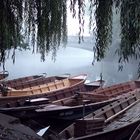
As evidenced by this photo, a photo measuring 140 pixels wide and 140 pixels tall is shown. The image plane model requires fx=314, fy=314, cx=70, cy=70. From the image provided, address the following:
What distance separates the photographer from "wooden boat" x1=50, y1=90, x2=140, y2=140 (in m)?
5.32

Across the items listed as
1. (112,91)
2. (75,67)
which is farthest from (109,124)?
(75,67)

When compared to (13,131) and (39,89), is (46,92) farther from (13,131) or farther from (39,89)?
(13,131)

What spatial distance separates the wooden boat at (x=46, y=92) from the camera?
885cm

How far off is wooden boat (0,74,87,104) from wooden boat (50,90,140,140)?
2246mm

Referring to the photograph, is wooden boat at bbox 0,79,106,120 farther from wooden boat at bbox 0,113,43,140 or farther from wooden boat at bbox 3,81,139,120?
wooden boat at bbox 0,113,43,140

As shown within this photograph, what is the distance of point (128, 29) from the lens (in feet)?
9.53

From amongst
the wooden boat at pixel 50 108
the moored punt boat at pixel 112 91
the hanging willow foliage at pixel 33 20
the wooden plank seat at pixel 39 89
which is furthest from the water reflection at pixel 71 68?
the hanging willow foliage at pixel 33 20

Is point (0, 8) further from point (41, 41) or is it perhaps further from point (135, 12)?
point (135, 12)

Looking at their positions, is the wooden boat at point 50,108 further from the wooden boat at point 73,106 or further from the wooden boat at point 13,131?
the wooden boat at point 13,131

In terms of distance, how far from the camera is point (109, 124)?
6.46 m

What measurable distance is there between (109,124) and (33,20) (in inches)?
134

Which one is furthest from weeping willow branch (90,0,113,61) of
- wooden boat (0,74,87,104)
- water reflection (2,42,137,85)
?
water reflection (2,42,137,85)

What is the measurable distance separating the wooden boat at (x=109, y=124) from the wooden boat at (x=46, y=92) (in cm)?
225

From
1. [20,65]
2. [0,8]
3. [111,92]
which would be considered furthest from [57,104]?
[20,65]
